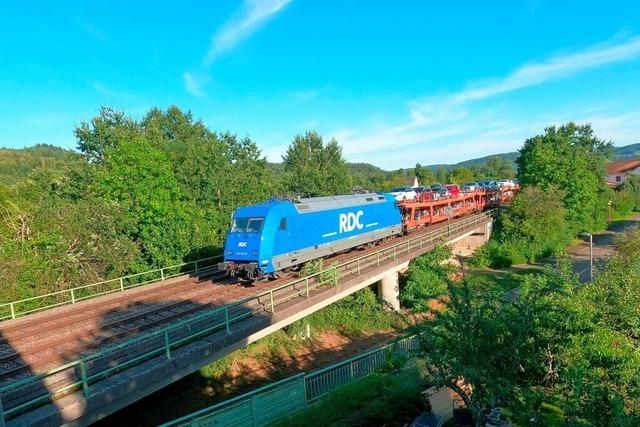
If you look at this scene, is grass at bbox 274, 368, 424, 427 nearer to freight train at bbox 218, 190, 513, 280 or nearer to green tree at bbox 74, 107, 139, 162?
freight train at bbox 218, 190, 513, 280

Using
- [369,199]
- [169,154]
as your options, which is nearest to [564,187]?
[369,199]

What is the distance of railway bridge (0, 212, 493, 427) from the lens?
28.7ft

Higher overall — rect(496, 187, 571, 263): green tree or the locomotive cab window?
the locomotive cab window

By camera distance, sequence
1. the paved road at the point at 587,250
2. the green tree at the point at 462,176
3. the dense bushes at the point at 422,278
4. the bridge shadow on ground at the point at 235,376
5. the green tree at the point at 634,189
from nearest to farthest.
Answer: the bridge shadow on ground at the point at 235,376 < the dense bushes at the point at 422,278 < the paved road at the point at 587,250 < the green tree at the point at 634,189 < the green tree at the point at 462,176

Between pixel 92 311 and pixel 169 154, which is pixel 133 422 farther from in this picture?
pixel 169 154

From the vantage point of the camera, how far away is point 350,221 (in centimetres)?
2369

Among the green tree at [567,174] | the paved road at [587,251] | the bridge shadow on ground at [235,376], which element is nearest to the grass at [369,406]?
the bridge shadow on ground at [235,376]

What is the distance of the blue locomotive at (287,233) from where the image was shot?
17047 millimetres

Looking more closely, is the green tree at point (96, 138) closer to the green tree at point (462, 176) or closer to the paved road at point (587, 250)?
the paved road at point (587, 250)

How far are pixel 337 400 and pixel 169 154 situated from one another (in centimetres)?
2776

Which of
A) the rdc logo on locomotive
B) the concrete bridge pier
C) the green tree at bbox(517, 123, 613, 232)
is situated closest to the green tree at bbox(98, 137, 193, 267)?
the rdc logo on locomotive

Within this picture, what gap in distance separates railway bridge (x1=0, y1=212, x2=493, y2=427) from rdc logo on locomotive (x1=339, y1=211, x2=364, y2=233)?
232 cm

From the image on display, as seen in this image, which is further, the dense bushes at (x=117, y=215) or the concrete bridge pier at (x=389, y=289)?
the concrete bridge pier at (x=389, y=289)

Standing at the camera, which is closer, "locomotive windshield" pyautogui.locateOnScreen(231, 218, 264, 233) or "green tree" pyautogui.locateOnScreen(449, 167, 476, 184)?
"locomotive windshield" pyautogui.locateOnScreen(231, 218, 264, 233)
